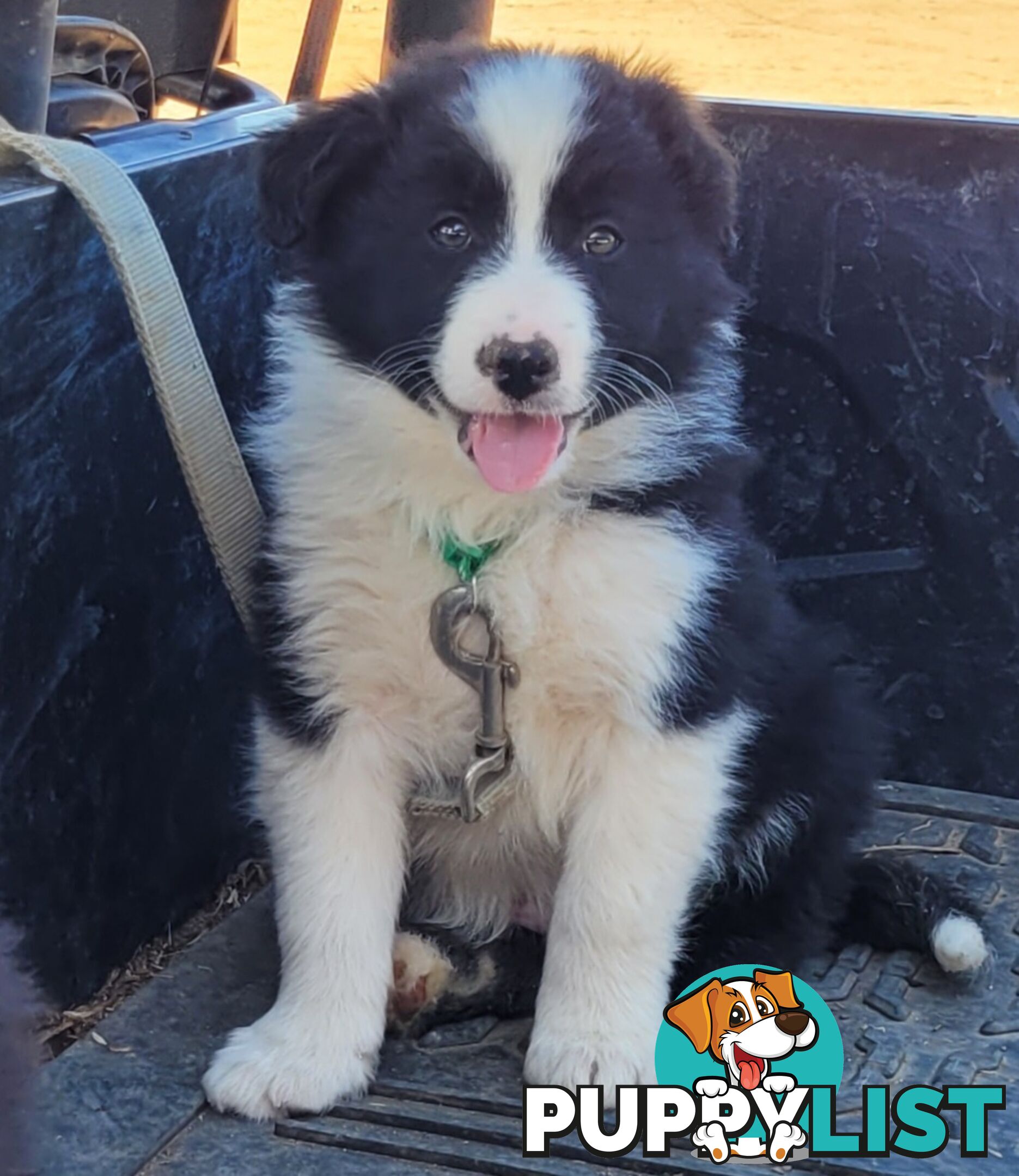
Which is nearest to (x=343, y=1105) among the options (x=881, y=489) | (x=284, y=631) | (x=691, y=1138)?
(x=691, y=1138)

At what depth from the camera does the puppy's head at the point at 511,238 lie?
2.41 meters

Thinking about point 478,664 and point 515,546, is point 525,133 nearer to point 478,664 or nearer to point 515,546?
point 515,546

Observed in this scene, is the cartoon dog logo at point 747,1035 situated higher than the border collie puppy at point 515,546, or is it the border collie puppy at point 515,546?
the border collie puppy at point 515,546

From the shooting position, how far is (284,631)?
9.02ft

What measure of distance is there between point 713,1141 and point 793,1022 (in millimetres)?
251

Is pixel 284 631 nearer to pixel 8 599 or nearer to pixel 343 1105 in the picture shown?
pixel 8 599

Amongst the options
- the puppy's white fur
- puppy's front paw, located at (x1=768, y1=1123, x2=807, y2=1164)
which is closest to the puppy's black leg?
the puppy's white fur

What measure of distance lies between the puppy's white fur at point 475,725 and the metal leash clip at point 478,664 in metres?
0.02

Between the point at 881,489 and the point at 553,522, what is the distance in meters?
1.14

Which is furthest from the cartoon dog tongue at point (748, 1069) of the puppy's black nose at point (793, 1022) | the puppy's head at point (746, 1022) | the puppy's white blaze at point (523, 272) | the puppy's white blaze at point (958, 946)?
the puppy's white blaze at point (523, 272)

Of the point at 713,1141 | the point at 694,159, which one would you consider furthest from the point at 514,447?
the point at 713,1141

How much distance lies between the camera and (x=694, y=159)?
8.73 ft

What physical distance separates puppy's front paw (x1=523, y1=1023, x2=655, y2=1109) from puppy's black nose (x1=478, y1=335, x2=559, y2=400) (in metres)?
0.94
